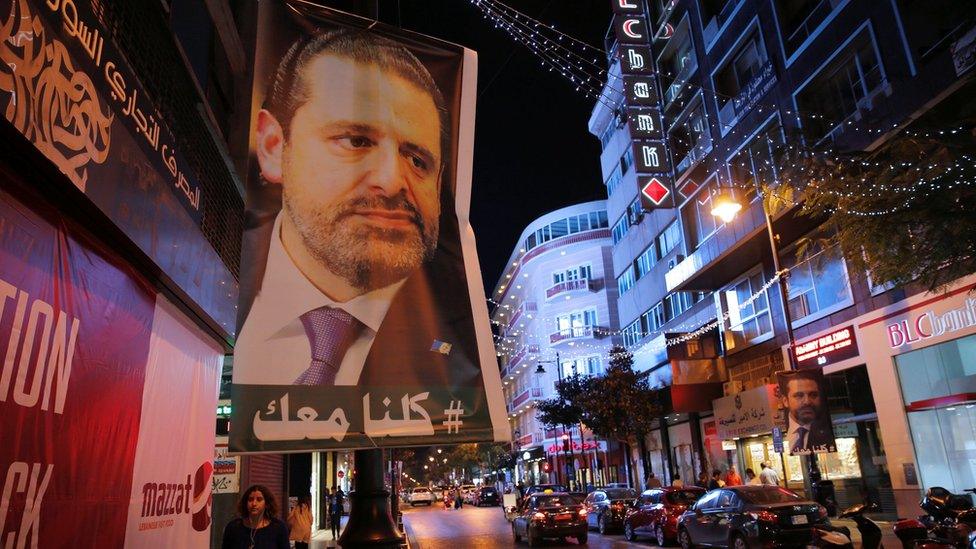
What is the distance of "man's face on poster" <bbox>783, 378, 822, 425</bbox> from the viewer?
16828mm

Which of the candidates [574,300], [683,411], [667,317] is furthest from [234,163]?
[574,300]

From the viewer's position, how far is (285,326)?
3119 mm

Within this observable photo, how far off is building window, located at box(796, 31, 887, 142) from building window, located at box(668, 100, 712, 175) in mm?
5444

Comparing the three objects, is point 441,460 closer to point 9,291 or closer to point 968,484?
point 968,484

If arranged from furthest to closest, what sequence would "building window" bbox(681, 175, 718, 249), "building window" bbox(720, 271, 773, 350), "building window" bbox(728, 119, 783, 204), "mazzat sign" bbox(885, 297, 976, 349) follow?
"building window" bbox(681, 175, 718, 249), "building window" bbox(720, 271, 773, 350), "building window" bbox(728, 119, 783, 204), "mazzat sign" bbox(885, 297, 976, 349)

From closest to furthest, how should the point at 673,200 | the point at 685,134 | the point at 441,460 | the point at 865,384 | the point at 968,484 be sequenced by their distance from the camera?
the point at 968,484 → the point at 865,384 → the point at 673,200 → the point at 685,134 → the point at 441,460

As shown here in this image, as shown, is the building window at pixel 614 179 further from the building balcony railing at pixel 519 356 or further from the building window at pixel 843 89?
the building balcony railing at pixel 519 356

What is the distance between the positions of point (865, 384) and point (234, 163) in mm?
18455

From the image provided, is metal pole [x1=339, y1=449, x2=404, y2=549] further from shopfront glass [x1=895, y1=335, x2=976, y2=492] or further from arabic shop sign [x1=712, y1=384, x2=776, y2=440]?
arabic shop sign [x1=712, y1=384, x2=776, y2=440]

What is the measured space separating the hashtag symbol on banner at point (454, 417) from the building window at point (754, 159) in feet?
62.2

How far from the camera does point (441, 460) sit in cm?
10438

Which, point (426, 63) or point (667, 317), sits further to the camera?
point (667, 317)

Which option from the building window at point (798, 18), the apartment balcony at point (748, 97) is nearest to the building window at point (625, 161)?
the apartment balcony at point (748, 97)

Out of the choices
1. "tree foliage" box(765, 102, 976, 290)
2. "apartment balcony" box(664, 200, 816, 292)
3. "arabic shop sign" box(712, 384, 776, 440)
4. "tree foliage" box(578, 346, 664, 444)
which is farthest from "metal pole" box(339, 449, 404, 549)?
"tree foliage" box(578, 346, 664, 444)
